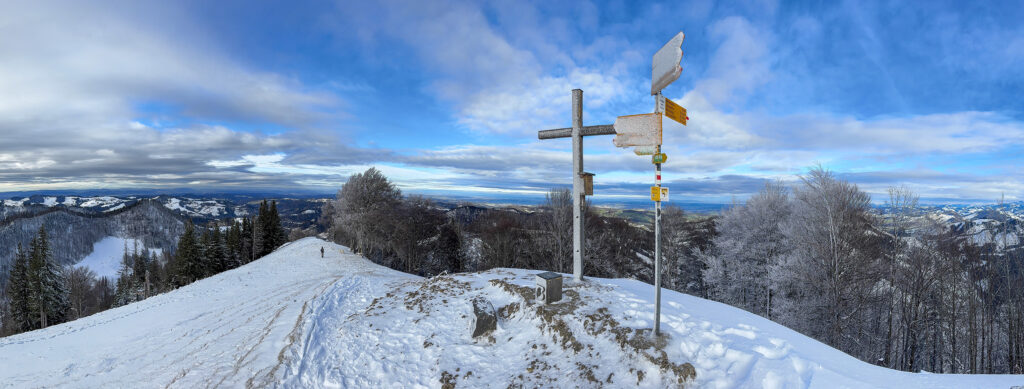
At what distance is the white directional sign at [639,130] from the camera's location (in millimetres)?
6047

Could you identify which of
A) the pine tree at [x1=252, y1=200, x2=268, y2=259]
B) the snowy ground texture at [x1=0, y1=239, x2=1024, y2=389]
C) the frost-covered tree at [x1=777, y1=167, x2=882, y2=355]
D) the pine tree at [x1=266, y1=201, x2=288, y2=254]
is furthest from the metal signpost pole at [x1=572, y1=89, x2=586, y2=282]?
the pine tree at [x1=252, y1=200, x2=268, y2=259]

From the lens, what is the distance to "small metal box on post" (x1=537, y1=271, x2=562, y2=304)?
9.51 m

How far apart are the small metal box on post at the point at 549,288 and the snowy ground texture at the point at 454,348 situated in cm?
29

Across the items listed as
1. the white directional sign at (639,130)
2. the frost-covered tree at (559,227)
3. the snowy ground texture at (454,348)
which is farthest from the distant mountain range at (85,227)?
the white directional sign at (639,130)

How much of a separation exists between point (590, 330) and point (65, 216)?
27978cm

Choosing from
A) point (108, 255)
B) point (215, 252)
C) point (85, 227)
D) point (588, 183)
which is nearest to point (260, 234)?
point (215, 252)

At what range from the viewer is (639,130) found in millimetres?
6281

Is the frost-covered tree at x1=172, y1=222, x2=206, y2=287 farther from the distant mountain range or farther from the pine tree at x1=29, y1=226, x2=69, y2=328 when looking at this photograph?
the distant mountain range

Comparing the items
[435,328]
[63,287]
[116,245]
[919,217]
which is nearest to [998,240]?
[919,217]

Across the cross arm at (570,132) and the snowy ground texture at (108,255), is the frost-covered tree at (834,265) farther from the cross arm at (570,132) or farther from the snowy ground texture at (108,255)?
the snowy ground texture at (108,255)

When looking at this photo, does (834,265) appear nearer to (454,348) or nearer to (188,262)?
(454,348)

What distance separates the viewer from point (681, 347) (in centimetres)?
647

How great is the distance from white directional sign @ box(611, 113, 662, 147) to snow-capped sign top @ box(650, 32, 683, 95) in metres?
0.53

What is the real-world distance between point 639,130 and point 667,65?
113 centimetres
